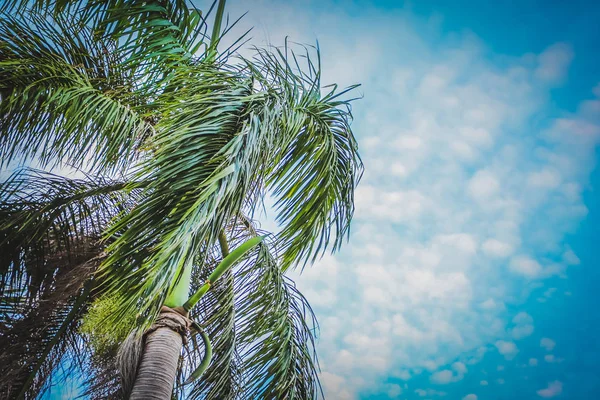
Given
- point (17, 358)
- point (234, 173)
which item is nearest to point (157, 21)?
point (234, 173)

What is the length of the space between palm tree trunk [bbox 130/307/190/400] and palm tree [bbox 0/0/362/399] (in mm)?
38

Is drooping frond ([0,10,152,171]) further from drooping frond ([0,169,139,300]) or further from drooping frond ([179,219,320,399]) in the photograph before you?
drooping frond ([179,219,320,399])

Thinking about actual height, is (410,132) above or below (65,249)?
above

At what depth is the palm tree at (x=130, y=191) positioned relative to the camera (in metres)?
4.00

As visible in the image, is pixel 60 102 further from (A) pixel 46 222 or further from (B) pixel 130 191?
(A) pixel 46 222

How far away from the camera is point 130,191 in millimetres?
4238

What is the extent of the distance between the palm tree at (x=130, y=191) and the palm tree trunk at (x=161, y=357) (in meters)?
0.04

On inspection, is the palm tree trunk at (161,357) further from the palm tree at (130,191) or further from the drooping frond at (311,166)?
the drooping frond at (311,166)

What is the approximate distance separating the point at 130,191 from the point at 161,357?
5.41 feet

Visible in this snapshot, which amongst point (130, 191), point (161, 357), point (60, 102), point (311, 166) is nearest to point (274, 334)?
point (161, 357)

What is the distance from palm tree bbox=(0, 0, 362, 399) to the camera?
4.00 meters

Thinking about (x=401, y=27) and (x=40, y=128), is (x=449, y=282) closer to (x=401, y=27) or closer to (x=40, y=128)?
(x=401, y=27)

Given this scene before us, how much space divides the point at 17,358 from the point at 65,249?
1.01 metres

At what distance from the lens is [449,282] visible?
3512 centimetres
